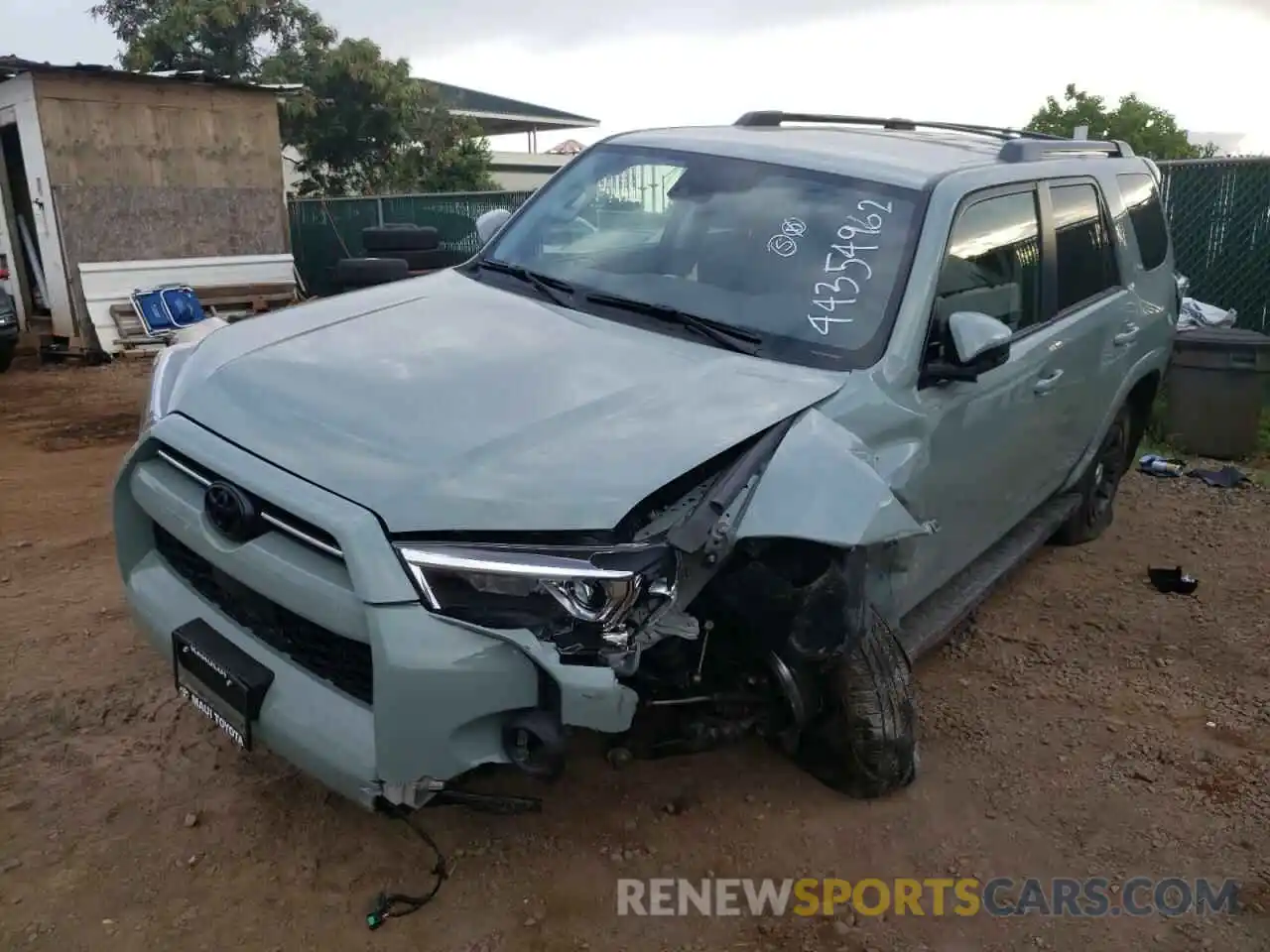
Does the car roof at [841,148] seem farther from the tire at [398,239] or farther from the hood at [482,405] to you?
the tire at [398,239]

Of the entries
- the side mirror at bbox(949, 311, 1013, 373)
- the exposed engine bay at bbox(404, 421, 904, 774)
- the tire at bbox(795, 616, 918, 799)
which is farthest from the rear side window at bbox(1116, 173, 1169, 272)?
the exposed engine bay at bbox(404, 421, 904, 774)

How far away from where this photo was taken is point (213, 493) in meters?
2.57

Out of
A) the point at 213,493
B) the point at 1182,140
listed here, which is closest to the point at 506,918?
the point at 213,493

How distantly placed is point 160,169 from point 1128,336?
1087 cm

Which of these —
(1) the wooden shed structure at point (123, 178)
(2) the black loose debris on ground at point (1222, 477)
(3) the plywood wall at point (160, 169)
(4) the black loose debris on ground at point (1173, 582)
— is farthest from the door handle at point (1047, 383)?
(3) the plywood wall at point (160, 169)

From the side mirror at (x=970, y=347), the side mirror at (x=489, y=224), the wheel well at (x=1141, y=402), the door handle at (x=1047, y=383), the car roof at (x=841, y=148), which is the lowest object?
the wheel well at (x=1141, y=402)

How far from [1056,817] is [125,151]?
468 inches

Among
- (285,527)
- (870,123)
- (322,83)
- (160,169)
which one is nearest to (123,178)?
(160,169)

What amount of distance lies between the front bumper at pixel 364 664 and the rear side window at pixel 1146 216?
405 centimetres

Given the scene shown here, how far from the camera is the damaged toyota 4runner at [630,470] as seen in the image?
91.6 inches

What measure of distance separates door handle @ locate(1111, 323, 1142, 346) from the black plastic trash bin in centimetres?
269

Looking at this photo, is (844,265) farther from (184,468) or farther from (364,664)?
(184,468)

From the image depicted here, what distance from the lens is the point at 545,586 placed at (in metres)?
2.34

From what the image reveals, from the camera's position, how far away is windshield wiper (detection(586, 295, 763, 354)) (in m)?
3.15
